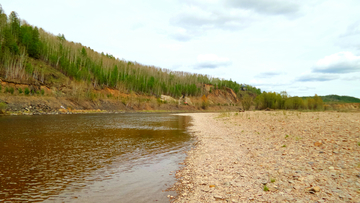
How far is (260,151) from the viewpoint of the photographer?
38.0ft

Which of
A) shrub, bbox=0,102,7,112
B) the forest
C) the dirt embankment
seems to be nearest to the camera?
shrub, bbox=0,102,7,112

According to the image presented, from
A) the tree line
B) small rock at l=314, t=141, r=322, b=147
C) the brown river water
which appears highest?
the tree line

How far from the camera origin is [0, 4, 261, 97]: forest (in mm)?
71250

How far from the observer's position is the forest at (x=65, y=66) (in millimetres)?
71250

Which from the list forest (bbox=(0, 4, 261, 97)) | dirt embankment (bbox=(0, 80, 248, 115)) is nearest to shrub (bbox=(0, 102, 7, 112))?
dirt embankment (bbox=(0, 80, 248, 115))

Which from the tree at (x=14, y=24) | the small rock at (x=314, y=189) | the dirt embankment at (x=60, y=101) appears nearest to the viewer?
the small rock at (x=314, y=189)

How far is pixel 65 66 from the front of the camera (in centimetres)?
9462

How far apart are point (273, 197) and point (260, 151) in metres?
6.21

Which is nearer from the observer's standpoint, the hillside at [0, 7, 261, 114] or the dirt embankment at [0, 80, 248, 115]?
the dirt embankment at [0, 80, 248, 115]

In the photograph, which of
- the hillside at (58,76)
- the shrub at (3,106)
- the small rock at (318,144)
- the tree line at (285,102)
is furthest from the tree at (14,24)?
the small rock at (318,144)

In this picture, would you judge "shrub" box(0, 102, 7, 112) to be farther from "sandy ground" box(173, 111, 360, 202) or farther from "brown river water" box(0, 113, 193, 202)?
"sandy ground" box(173, 111, 360, 202)

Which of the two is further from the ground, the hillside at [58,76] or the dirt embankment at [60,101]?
the hillside at [58,76]

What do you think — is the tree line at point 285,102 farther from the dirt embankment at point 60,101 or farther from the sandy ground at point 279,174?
the dirt embankment at point 60,101

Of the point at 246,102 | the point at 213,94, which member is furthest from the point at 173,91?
the point at 246,102
